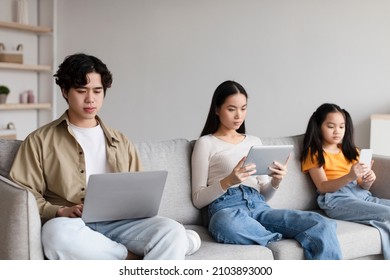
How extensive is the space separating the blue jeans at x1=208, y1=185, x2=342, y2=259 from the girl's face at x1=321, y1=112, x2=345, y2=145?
24.2 inches

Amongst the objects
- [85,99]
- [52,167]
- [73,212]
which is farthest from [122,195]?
[85,99]

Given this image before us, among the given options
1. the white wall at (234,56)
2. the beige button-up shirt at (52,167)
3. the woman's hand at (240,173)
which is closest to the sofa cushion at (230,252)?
the woman's hand at (240,173)

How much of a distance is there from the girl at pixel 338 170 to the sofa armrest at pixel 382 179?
0.08 m

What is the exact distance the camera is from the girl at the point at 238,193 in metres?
2.59

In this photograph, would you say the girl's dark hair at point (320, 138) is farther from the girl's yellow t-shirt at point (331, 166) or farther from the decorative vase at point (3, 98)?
the decorative vase at point (3, 98)

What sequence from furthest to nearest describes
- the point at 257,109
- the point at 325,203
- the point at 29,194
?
1. the point at 257,109
2. the point at 325,203
3. the point at 29,194

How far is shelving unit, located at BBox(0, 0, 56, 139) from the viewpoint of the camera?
19.8ft

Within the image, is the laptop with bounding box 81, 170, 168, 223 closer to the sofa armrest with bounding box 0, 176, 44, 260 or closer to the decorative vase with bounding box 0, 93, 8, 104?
the sofa armrest with bounding box 0, 176, 44, 260

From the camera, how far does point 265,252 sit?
2.51m

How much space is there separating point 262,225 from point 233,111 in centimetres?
52

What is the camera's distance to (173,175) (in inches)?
113
